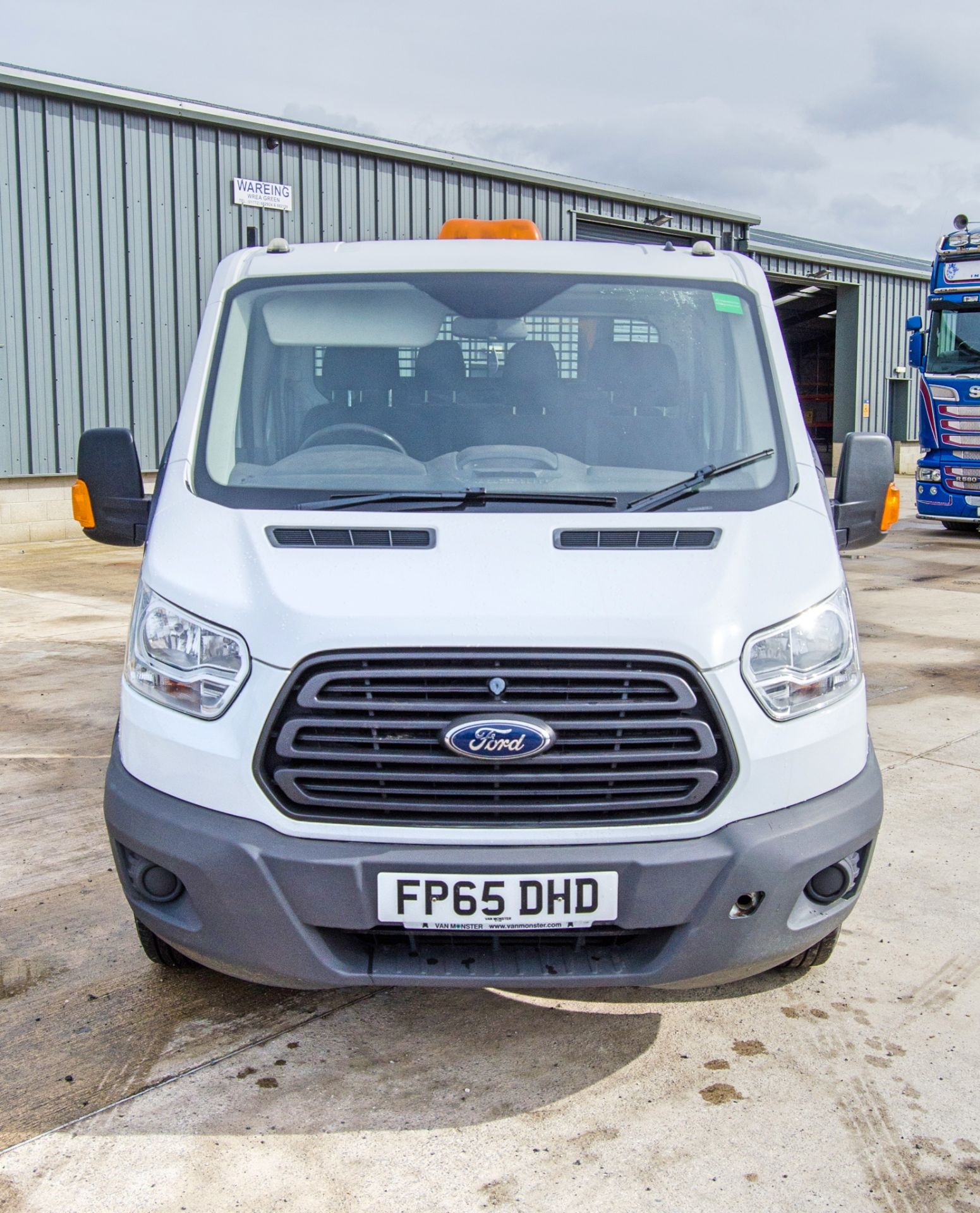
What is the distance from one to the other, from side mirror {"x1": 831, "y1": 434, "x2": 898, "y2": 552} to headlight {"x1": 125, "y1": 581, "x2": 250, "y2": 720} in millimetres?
1871

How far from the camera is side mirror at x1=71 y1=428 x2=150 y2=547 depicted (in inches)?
143

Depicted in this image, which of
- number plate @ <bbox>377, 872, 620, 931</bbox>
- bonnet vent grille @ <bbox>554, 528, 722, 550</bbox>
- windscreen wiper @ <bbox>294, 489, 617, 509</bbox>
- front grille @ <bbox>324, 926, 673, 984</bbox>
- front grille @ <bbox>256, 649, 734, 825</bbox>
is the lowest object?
front grille @ <bbox>324, 926, 673, 984</bbox>

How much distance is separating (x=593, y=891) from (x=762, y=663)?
24.9 inches

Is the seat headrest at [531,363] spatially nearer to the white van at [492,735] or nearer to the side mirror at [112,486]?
the white van at [492,735]

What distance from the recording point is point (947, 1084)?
2.96m

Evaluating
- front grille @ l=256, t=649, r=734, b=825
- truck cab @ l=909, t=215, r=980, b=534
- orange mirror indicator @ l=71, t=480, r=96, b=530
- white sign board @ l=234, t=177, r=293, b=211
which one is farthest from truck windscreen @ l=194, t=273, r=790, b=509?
white sign board @ l=234, t=177, r=293, b=211

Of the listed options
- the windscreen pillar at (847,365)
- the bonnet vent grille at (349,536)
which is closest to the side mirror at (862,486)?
the bonnet vent grille at (349,536)

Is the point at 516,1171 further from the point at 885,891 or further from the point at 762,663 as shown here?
the point at 885,891

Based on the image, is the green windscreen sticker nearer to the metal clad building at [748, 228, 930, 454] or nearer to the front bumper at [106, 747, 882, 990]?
the front bumper at [106, 747, 882, 990]

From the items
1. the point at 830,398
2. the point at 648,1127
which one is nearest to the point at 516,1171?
the point at 648,1127

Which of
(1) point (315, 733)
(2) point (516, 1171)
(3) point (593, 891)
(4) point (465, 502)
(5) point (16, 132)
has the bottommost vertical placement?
(2) point (516, 1171)

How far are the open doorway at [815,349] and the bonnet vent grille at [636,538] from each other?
92.9 ft

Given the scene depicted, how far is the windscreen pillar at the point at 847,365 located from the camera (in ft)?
95.2

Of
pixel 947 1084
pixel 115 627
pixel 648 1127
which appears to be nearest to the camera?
pixel 648 1127
